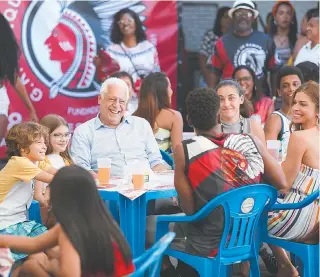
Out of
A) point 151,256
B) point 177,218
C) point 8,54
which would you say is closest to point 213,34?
point 8,54

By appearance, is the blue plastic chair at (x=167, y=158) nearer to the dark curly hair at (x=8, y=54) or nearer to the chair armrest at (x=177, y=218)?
the chair armrest at (x=177, y=218)

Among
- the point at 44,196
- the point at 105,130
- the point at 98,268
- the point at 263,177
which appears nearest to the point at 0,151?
the point at 105,130

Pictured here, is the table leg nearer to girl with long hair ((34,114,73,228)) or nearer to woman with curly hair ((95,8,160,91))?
girl with long hair ((34,114,73,228))

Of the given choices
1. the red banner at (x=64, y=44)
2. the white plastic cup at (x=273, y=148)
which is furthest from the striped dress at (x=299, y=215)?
the red banner at (x=64, y=44)

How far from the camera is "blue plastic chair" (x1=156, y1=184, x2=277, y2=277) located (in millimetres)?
3582

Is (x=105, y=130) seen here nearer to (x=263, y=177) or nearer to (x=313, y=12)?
(x=263, y=177)

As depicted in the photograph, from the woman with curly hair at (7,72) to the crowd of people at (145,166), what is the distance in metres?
0.01

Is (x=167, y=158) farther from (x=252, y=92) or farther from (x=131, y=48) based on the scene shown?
(x=131, y=48)

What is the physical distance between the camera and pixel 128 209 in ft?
13.1

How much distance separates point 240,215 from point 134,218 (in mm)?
653

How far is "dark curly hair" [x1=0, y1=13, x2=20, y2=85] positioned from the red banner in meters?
0.06

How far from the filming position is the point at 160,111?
5.88 m

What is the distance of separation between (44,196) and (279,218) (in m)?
1.50

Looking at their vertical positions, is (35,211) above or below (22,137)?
below
